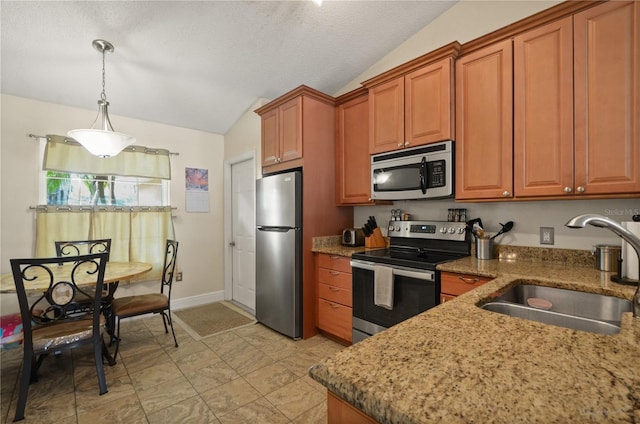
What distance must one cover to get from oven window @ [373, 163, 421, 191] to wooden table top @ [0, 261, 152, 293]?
2246mm

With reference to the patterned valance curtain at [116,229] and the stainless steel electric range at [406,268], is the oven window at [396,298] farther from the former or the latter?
the patterned valance curtain at [116,229]

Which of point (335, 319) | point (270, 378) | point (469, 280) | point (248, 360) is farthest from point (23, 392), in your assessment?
point (469, 280)

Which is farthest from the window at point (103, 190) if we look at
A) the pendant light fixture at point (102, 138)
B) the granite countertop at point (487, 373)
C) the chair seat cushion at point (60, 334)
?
the granite countertop at point (487, 373)

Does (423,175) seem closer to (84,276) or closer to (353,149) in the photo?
(353,149)

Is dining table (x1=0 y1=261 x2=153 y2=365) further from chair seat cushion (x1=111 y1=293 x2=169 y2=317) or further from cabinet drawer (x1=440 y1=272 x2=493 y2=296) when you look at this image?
cabinet drawer (x1=440 y1=272 x2=493 y2=296)

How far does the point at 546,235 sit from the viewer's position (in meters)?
2.04

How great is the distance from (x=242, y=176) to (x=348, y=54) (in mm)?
2104

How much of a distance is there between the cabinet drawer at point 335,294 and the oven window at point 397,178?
1006mm

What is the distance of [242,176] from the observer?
4062 mm

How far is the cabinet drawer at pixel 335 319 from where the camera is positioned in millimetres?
2637

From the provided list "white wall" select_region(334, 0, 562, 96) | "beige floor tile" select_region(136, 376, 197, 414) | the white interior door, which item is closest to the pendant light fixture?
the white interior door

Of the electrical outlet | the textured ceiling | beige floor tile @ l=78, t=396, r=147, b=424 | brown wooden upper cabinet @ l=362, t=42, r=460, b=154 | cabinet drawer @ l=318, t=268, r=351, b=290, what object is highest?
the textured ceiling

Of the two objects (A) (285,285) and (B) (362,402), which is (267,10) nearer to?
(A) (285,285)

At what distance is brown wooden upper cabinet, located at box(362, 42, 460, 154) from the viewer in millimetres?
2197
